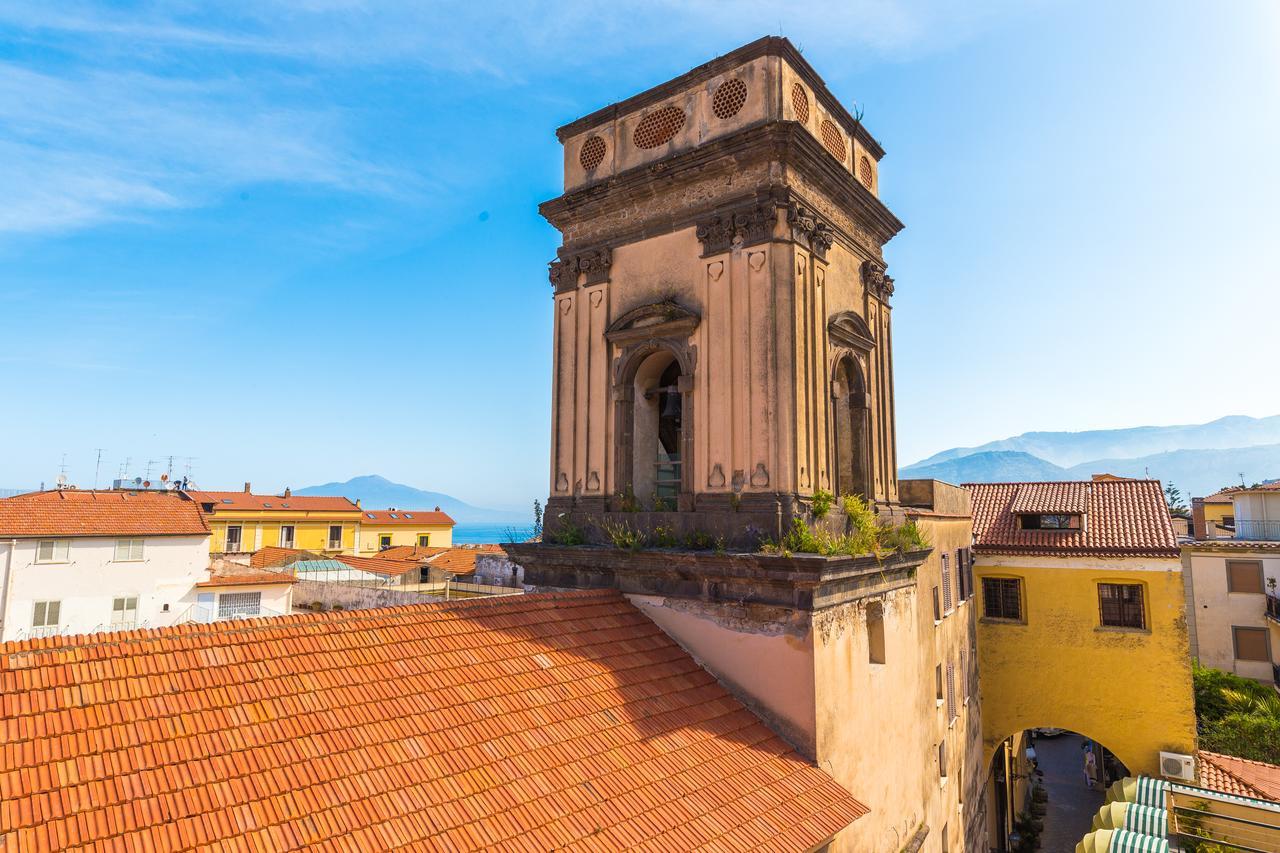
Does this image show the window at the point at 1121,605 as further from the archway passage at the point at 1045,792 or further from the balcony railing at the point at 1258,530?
the balcony railing at the point at 1258,530

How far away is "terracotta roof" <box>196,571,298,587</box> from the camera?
101ft

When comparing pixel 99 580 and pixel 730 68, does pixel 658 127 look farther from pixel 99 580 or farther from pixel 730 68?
pixel 99 580

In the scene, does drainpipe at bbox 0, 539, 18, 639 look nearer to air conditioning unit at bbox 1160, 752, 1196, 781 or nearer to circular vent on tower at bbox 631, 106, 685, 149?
circular vent on tower at bbox 631, 106, 685, 149

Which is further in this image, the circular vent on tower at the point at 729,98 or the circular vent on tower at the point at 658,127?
the circular vent on tower at the point at 658,127

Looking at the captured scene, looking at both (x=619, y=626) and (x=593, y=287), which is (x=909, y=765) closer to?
(x=619, y=626)

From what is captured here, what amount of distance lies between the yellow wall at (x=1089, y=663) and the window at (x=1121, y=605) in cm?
17

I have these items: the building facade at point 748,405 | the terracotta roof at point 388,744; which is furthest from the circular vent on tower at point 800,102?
the terracotta roof at point 388,744

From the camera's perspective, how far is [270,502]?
5984cm

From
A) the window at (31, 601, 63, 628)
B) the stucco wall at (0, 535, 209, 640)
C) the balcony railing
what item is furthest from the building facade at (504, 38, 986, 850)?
the balcony railing

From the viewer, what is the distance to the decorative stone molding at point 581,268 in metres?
10.5

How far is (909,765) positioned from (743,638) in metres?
4.38

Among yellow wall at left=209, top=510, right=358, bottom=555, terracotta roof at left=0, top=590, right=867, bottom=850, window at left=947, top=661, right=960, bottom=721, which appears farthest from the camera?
yellow wall at left=209, top=510, right=358, bottom=555

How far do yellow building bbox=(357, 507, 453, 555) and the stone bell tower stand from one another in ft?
185

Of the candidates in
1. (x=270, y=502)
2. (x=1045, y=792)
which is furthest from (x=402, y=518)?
(x=1045, y=792)
